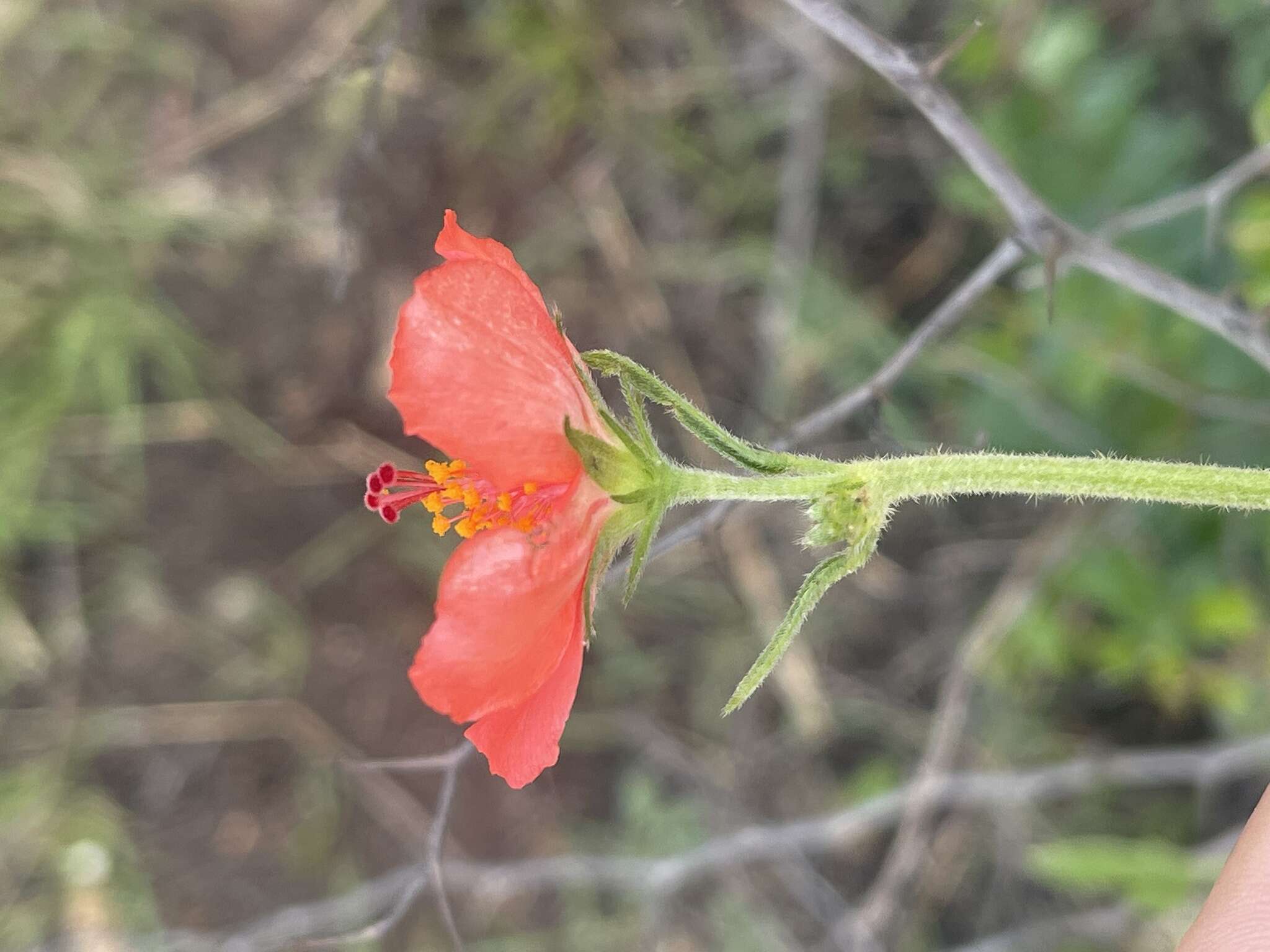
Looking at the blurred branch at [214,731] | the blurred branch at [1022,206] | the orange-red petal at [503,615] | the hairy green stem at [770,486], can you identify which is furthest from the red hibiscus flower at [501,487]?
the blurred branch at [214,731]

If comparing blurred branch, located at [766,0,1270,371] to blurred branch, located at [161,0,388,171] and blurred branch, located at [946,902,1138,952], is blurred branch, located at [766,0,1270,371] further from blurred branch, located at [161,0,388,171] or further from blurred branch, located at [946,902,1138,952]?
blurred branch, located at [161,0,388,171]

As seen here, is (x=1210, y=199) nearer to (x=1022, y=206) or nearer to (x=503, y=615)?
(x=1022, y=206)

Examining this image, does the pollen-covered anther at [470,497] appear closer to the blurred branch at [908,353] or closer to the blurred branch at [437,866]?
the blurred branch at [908,353]

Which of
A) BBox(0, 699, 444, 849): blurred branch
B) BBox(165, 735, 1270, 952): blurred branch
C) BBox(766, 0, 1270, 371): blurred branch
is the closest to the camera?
BBox(766, 0, 1270, 371): blurred branch

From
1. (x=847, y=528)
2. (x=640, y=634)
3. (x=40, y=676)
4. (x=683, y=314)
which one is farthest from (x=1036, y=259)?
(x=40, y=676)

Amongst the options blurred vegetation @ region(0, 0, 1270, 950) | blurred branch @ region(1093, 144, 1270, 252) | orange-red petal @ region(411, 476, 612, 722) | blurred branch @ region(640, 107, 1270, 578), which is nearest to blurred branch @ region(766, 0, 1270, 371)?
blurred branch @ region(640, 107, 1270, 578)

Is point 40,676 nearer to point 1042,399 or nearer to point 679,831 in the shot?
point 679,831
